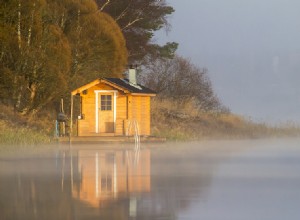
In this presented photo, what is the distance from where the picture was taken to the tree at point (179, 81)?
6881cm

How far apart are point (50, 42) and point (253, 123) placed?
19043 millimetres

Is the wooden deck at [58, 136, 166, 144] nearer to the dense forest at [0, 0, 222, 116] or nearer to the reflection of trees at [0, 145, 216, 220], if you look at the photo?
the dense forest at [0, 0, 222, 116]

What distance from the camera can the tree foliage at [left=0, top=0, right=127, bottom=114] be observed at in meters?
45.4

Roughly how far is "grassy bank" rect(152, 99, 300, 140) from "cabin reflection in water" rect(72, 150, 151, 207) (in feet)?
68.1

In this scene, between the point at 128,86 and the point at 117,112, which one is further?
the point at 128,86

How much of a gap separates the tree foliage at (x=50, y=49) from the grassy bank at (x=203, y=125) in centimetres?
461

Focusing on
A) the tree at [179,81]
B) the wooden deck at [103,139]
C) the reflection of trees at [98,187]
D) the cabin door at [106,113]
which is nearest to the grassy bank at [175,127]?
the wooden deck at [103,139]

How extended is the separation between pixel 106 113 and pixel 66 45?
480 centimetres

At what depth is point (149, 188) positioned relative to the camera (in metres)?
18.2

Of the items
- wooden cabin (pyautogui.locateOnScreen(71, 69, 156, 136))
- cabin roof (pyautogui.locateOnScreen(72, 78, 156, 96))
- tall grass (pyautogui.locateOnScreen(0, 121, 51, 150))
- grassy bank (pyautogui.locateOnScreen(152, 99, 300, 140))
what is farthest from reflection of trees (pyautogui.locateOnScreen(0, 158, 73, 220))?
grassy bank (pyautogui.locateOnScreen(152, 99, 300, 140))

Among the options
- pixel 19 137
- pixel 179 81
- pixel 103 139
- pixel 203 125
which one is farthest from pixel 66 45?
pixel 179 81

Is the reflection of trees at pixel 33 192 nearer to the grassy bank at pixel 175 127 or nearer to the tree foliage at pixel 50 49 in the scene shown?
the grassy bank at pixel 175 127

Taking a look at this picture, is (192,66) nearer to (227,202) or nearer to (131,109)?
(131,109)

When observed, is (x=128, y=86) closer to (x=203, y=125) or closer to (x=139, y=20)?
(x=203, y=125)
